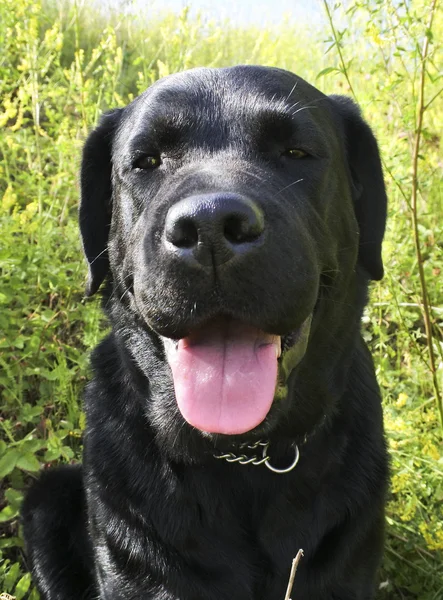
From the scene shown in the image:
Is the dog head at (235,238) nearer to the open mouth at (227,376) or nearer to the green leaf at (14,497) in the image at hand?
the open mouth at (227,376)

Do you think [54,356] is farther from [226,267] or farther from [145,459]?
[226,267]

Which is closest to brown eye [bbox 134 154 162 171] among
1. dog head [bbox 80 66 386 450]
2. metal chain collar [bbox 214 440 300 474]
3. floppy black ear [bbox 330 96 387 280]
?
dog head [bbox 80 66 386 450]

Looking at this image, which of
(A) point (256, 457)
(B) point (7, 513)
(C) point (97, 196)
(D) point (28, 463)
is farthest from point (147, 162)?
(B) point (7, 513)

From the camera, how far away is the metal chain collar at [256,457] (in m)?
2.13

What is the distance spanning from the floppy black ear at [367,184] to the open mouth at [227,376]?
0.71m

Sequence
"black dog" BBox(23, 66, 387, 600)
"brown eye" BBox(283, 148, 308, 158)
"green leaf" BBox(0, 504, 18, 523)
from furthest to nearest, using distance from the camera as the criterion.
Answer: "green leaf" BBox(0, 504, 18, 523), "brown eye" BBox(283, 148, 308, 158), "black dog" BBox(23, 66, 387, 600)

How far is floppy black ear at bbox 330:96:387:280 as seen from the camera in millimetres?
2473

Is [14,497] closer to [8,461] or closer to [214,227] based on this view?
[8,461]

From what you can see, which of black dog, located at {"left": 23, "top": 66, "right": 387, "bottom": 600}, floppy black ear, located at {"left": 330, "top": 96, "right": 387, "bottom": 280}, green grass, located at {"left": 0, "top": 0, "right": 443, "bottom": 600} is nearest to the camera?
black dog, located at {"left": 23, "top": 66, "right": 387, "bottom": 600}

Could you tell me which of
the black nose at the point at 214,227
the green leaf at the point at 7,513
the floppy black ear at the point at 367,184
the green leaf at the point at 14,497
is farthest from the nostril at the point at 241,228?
the green leaf at the point at 14,497

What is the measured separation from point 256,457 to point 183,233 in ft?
2.73

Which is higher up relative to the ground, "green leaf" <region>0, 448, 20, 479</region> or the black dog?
the black dog

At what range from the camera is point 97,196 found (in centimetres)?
253

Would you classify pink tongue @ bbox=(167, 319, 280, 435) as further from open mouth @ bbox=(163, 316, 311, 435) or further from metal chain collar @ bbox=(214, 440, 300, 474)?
metal chain collar @ bbox=(214, 440, 300, 474)
